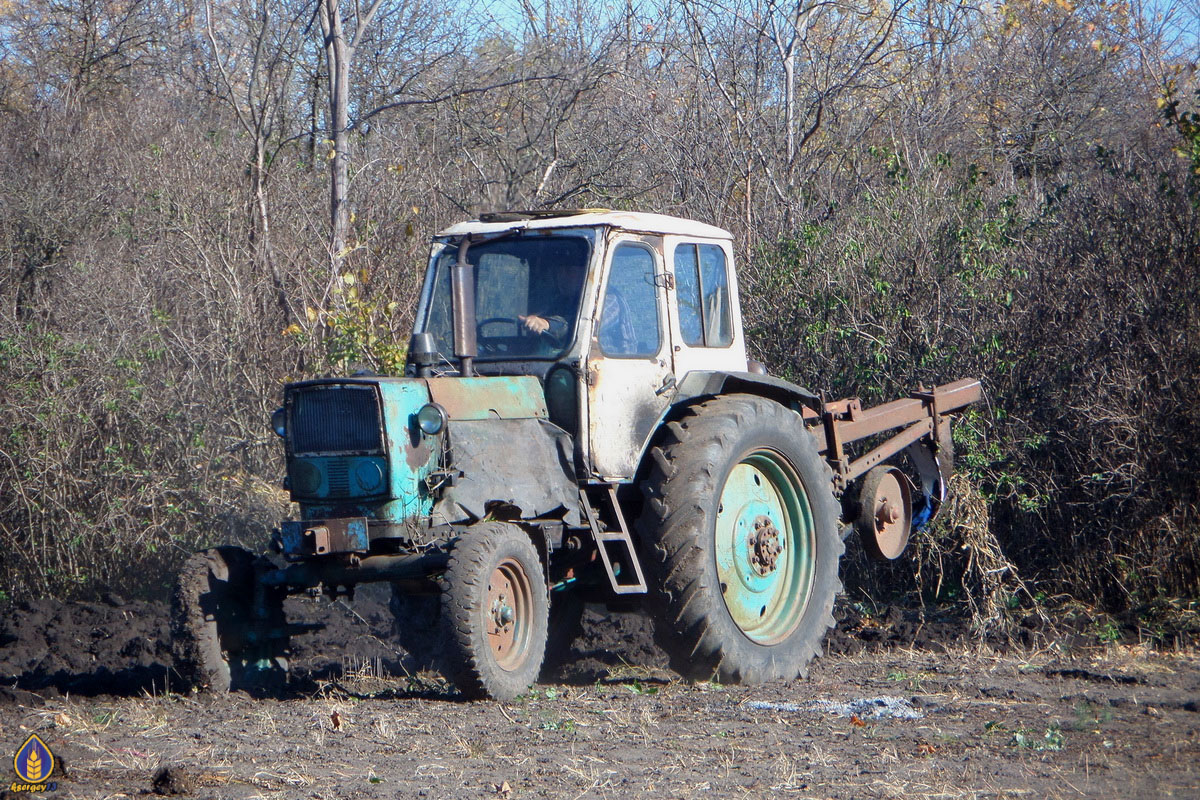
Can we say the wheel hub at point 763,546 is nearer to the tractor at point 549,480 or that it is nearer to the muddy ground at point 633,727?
the tractor at point 549,480

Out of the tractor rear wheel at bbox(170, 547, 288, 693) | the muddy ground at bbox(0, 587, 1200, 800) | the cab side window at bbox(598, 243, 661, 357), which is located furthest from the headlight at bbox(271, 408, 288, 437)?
the cab side window at bbox(598, 243, 661, 357)

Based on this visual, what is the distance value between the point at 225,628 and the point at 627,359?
2356 millimetres

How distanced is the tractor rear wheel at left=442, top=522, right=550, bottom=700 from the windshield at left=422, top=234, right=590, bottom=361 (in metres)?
1.12

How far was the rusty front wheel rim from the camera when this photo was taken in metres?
5.67

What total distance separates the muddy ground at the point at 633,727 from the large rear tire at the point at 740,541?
0.77ft

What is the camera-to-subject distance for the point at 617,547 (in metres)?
6.52

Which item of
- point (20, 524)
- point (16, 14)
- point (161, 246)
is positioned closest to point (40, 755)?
point (20, 524)

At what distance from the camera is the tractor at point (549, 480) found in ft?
19.0

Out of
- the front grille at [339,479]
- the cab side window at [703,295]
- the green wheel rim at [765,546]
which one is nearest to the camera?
the front grille at [339,479]

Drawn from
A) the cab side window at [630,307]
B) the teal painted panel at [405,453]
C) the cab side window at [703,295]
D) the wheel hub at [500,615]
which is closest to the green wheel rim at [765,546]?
the cab side window at [703,295]

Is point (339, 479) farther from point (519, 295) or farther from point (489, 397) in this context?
point (519, 295)

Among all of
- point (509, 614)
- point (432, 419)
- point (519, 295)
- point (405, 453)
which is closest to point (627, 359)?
point (519, 295)

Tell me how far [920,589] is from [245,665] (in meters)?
4.66

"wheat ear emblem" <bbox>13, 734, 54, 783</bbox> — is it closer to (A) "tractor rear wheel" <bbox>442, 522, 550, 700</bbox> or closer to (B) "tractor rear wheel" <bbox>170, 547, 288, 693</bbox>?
(B) "tractor rear wheel" <bbox>170, 547, 288, 693</bbox>
